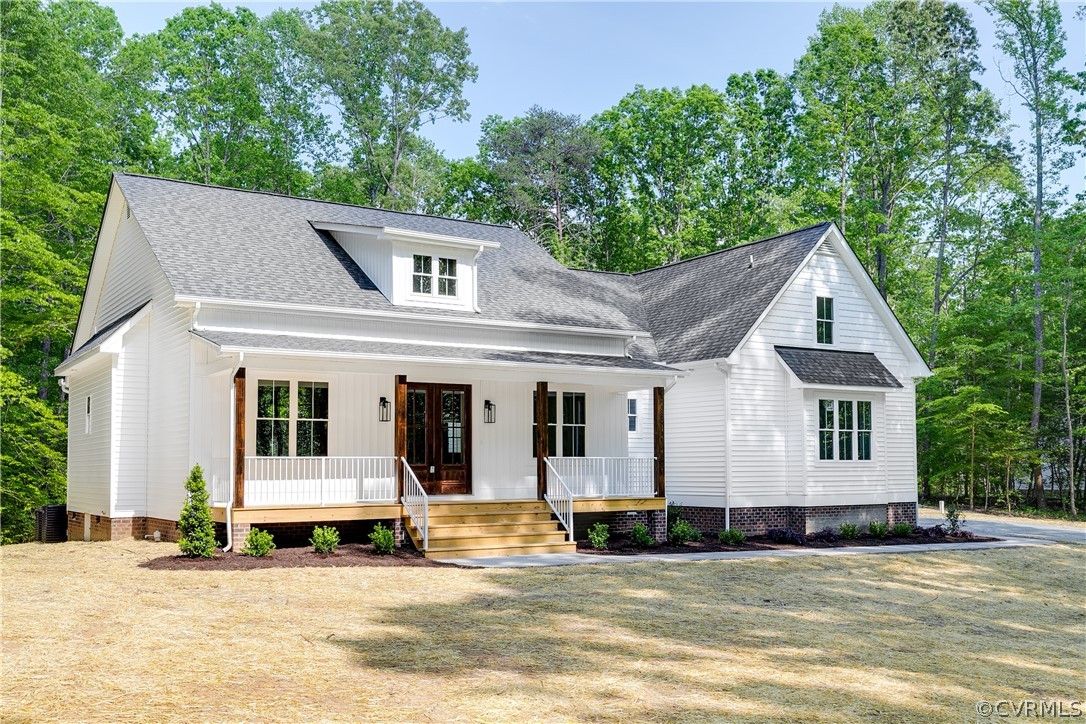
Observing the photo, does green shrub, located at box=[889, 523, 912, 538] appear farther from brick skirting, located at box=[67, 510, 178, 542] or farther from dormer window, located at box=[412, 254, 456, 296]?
brick skirting, located at box=[67, 510, 178, 542]

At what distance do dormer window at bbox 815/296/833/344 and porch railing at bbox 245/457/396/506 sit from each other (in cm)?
1124

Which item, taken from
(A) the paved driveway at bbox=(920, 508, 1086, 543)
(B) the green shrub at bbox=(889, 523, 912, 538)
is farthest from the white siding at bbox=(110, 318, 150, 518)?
(A) the paved driveway at bbox=(920, 508, 1086, 543)

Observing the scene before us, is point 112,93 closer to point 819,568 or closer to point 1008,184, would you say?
point 819,568

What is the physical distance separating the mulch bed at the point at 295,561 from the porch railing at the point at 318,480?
910mm

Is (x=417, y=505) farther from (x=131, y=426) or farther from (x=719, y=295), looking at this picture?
(x=719, y=295)

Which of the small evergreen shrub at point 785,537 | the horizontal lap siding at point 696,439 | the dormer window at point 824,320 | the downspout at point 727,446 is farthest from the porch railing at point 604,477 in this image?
the dormer window at point 824,320

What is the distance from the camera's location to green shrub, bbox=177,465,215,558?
14.7 metres

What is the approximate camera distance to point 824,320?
23172 millimetres

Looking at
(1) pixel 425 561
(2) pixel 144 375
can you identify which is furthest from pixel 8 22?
(1) pixel 425 561

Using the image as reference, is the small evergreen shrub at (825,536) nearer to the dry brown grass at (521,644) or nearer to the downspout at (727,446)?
the downspout at (727,446)

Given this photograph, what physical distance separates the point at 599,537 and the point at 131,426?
957 cm

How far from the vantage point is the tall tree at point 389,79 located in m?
43.6

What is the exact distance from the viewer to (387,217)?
23922 millimetres

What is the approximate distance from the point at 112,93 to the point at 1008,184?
117 ft
